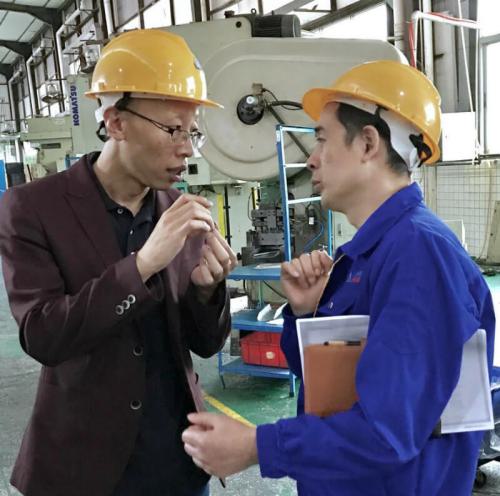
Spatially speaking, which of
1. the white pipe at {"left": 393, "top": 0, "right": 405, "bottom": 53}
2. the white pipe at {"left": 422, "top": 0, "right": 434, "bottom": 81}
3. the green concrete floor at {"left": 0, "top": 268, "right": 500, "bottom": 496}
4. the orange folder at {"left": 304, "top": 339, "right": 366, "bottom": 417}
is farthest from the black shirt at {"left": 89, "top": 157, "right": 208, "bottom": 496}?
the white pipe at {"left": 422, "top": 0, "right": 434, "bottom": 81}

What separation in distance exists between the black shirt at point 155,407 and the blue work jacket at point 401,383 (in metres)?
0.39

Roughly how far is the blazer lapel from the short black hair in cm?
51

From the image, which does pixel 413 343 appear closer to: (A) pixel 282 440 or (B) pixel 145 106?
(A) pixel 282 440

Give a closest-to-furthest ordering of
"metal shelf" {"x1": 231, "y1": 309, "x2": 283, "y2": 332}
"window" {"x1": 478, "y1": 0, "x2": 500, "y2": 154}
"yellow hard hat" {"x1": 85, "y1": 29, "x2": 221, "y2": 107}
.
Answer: "yellow hard hat" {"x1": 85, "y1": 29, "x2": 221, "y2": 107}
"metal shelf" {"x1": 231, "y1": 309, "x2": 283, "y2": 332}
"window" {"x1": 478, "y1": 0, "x2": 500, "y2": 154}

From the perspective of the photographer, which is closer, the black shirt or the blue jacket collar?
the blue jacket collar

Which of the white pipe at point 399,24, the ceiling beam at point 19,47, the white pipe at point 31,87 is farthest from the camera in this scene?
the white pipe at point 31,87

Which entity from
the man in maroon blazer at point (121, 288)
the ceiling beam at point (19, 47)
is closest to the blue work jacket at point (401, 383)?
the man in maroon blazer at point (121, 288)

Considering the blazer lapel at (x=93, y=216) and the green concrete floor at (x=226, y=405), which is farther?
the green concrete floor at (x=226, y=405)

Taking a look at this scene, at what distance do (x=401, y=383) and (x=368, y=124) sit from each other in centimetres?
49

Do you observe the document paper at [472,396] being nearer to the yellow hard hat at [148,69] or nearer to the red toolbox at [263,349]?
the yellow hard hat at [148,69]

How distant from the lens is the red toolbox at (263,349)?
10.4ft

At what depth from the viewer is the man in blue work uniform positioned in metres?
0.72

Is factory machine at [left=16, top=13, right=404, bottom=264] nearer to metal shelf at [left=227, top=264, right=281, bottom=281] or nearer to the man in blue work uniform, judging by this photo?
metal shelf at [left=227, top=264, right=281, bottom=281]

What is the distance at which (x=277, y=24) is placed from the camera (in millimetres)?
2617
